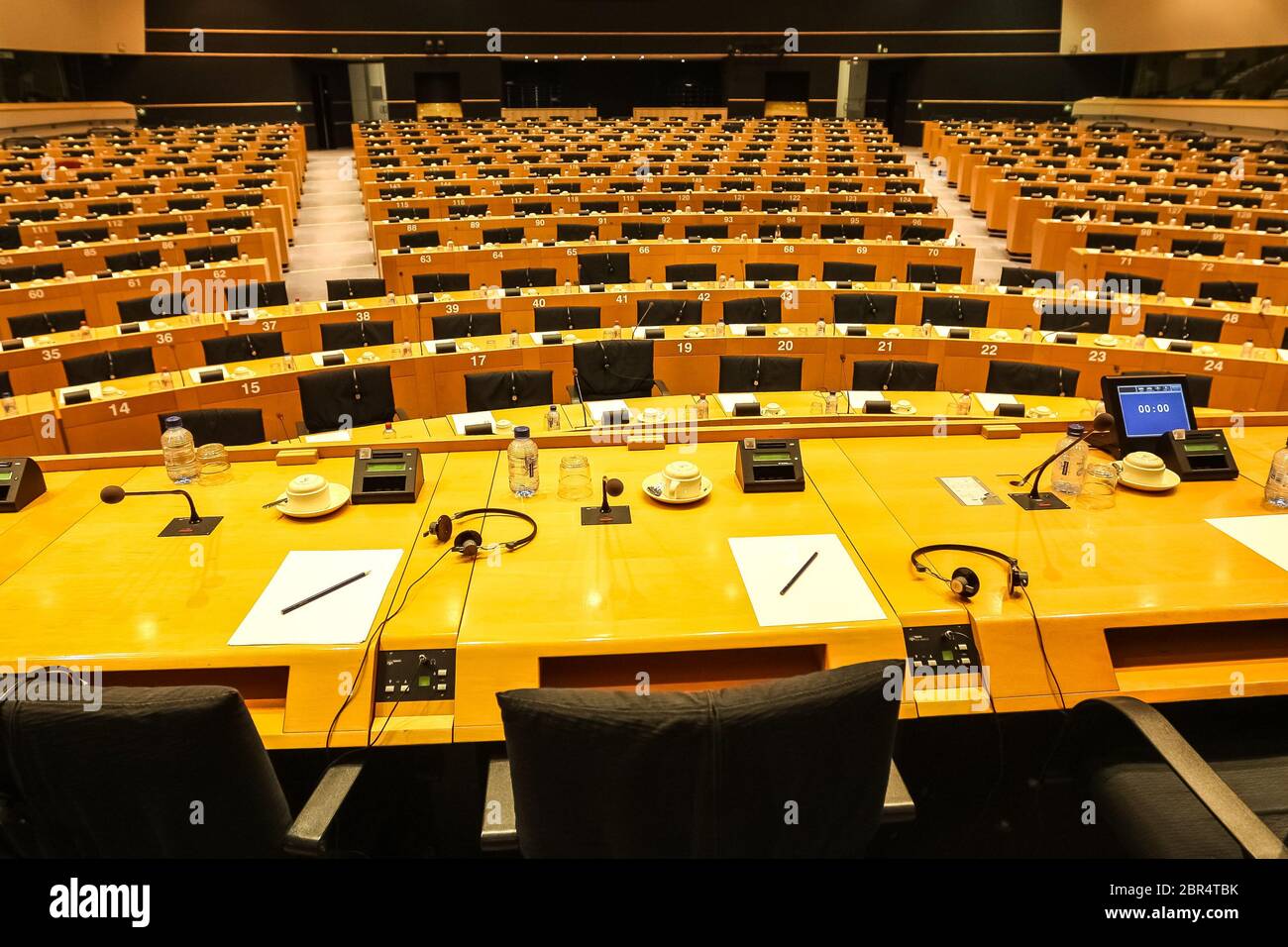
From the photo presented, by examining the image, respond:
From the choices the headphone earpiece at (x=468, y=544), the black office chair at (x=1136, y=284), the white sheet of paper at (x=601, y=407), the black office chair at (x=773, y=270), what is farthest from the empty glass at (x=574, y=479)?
the black office chair at (x=1136, y=284)

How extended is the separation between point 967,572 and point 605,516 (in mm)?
1114

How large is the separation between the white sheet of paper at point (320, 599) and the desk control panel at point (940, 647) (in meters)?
1.43

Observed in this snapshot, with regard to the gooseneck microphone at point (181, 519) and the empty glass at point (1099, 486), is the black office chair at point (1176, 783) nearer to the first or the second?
the empty glass at point (1099, 486)

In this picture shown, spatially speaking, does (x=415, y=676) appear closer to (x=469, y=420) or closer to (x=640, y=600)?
(x=640, y=600)

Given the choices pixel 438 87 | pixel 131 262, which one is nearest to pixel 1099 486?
pixel 131 262

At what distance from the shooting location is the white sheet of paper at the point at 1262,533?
241 cm

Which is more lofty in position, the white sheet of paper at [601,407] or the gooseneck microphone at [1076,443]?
the gooseneck microphone at [1076,443]

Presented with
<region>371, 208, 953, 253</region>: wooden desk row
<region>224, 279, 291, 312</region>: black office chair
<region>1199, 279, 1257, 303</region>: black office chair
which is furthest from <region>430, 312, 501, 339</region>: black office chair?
<region>1199, 279, 1257, 303</region>: black office chair

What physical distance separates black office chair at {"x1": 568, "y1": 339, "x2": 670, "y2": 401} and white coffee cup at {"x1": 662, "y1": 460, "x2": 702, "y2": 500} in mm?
3164

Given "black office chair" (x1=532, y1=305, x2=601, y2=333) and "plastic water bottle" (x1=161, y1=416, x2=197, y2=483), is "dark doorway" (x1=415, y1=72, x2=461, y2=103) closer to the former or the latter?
"black office chair" (x1=532, y1=305, x2=601, y2=333)

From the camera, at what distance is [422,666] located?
81.6 inches

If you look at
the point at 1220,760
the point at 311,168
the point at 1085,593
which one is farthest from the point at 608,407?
the point at 311,168

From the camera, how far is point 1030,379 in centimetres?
538

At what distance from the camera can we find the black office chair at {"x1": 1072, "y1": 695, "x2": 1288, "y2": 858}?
5.62 ft
